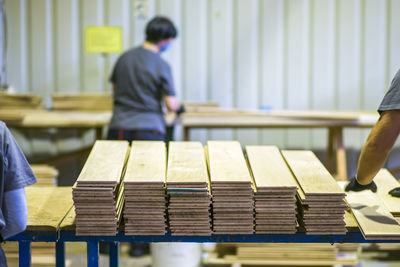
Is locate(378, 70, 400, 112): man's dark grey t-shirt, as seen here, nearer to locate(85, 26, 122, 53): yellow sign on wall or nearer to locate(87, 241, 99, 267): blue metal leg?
locate(87, 241, 99, 267): blue metal leg

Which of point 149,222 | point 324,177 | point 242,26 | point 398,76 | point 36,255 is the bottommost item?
point 36,255

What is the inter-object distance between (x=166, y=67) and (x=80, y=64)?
1.84 m

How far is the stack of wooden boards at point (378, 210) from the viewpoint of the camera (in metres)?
1.96

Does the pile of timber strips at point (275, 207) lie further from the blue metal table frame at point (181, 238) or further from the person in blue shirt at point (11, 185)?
the person in blue shirt at point (11, 185)

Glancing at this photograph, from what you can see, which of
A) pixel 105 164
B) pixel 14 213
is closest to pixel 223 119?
pixel 105 164

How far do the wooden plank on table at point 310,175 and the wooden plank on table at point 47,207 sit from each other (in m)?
1.01

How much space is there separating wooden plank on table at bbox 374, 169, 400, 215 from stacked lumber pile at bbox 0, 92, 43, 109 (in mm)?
3448

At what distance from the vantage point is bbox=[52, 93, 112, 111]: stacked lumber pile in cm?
502

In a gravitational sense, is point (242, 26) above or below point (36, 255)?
above

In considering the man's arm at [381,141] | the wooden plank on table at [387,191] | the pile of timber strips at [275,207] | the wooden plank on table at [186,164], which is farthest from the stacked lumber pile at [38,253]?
the man's arm at [381,141]

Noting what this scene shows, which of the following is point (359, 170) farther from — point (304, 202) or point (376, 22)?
point (376, 22)

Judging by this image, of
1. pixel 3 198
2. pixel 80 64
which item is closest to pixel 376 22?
pixel 80 64

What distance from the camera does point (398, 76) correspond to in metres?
2.07

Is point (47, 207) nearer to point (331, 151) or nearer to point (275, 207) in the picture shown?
point (275, 207)
